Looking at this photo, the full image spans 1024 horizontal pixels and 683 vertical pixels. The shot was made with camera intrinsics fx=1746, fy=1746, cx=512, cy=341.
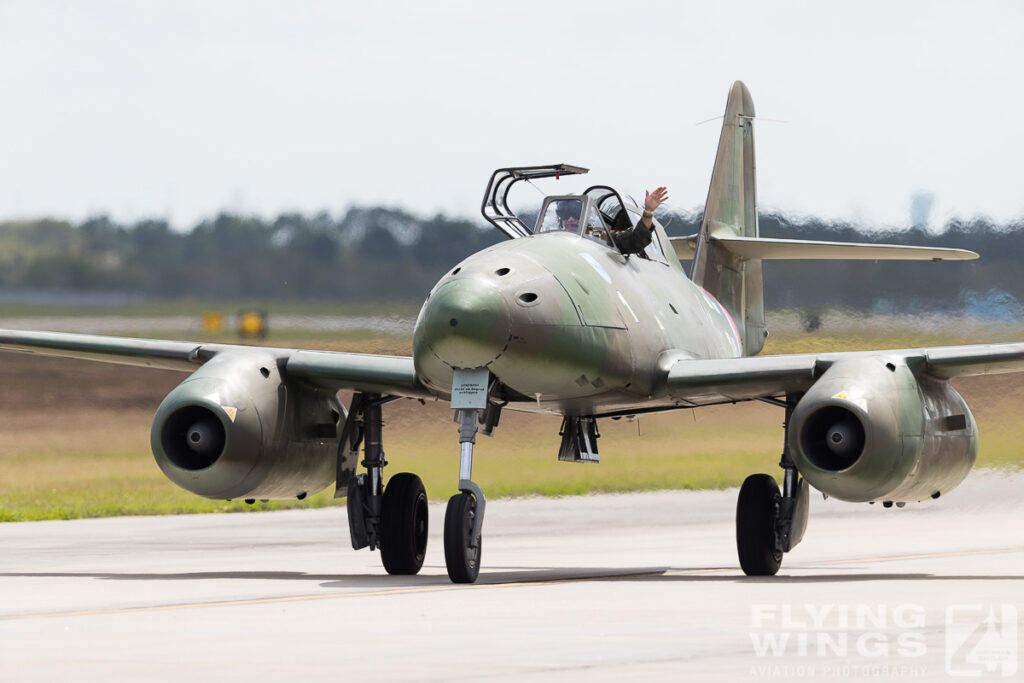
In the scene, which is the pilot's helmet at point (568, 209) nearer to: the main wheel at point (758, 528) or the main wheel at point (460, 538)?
the main wheel at point (758, 528)

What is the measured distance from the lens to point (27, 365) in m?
28.8

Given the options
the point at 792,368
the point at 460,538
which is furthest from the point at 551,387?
the point at 792,368

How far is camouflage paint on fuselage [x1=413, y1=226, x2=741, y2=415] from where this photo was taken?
1430 cm

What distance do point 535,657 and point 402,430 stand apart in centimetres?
1691

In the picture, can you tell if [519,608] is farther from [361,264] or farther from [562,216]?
[361,264]

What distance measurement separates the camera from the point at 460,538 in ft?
47.2

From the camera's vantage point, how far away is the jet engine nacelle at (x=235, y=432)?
649 inches

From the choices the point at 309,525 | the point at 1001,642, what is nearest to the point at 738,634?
the point at 1001,642

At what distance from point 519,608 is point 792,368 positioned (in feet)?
15.5

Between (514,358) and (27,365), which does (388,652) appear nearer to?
(514,358)

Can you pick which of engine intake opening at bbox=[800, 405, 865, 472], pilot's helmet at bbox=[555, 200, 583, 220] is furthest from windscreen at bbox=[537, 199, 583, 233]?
engine intake opening at bbox=[800, 405, 865, 472]

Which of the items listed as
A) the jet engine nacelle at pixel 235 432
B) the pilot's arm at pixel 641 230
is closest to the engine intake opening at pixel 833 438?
the pilot's arm at pixel 641 230

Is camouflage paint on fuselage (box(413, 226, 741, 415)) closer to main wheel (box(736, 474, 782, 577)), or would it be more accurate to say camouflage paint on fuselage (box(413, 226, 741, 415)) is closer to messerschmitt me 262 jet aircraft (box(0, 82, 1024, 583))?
messerschmitt me 262 jet aircraft (box(0, 82, 1024, 583))

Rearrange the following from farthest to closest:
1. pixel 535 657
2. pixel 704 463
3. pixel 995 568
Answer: pixel 704 463
pixel 995 568
pixel 535 657
